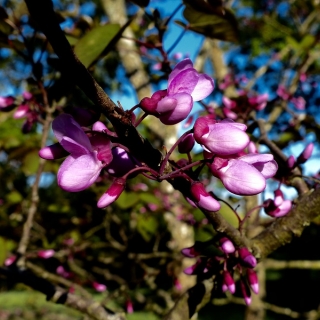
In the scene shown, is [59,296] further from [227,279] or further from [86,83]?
[86,83]

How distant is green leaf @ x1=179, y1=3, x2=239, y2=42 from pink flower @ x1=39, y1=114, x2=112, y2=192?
0.78 meters

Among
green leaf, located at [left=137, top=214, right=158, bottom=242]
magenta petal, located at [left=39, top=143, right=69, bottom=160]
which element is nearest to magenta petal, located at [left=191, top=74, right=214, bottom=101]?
magenta petal, located at [left=39, top=143, right=69, bottom=160]

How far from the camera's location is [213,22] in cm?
132

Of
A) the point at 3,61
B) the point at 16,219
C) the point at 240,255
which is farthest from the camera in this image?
the point at 3,61

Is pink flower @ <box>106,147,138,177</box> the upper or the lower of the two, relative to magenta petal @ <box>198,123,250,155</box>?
lower

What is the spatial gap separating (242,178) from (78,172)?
26cm

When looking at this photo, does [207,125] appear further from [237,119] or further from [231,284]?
[237,119]

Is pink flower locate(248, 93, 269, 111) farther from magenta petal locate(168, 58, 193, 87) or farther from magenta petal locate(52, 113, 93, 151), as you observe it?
magenta petal locate(52, 113, 93, 151)

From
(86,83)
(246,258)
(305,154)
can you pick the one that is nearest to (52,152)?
(86,83)

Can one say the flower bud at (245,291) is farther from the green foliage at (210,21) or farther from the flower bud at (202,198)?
the green foliage at (210,21)

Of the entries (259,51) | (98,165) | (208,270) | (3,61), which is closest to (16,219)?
(208,270)

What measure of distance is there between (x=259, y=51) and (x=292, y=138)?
8.27 metres

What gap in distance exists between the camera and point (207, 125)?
2.06 ft

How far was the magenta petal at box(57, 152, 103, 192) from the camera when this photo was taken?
58 cm
